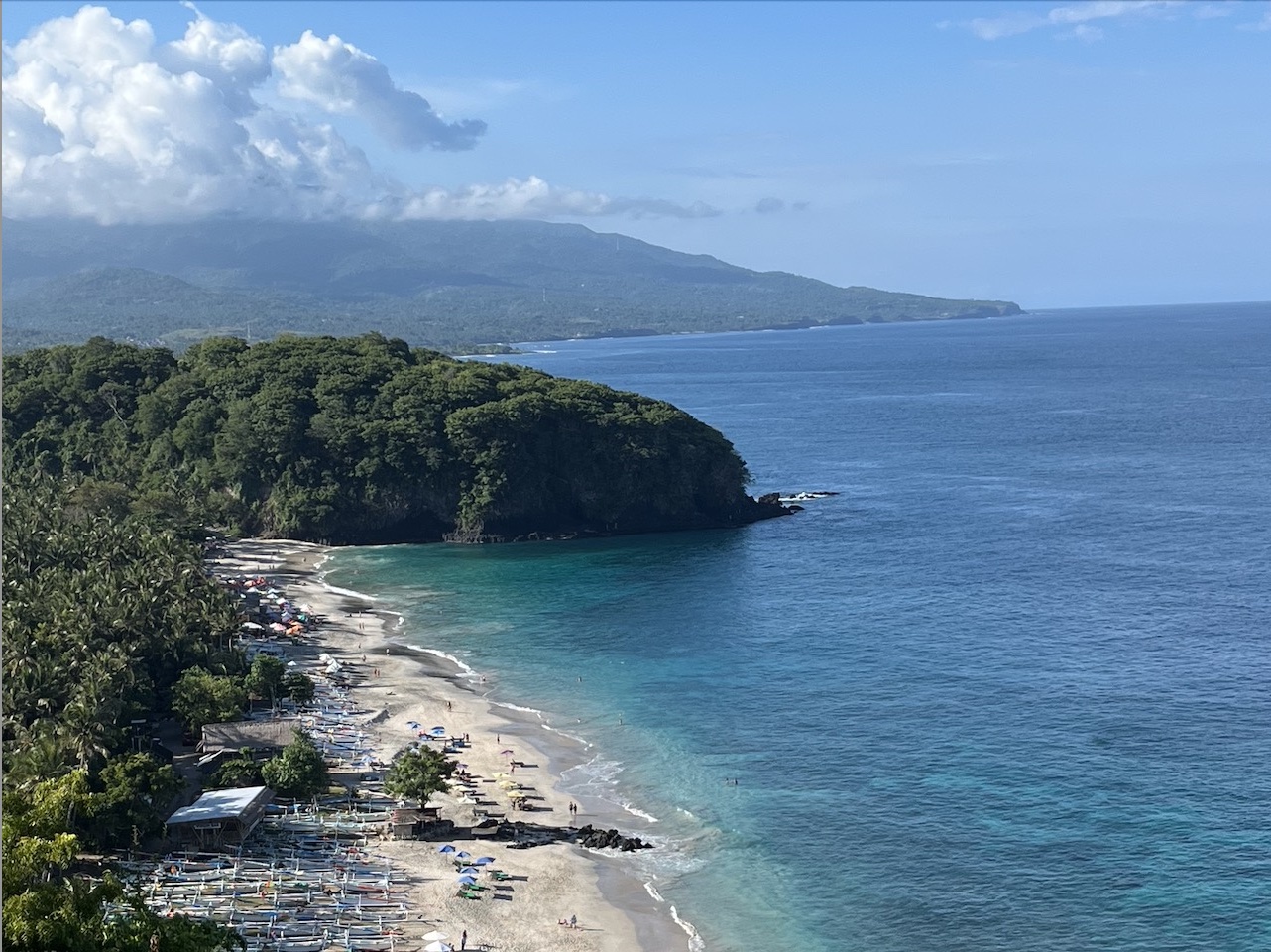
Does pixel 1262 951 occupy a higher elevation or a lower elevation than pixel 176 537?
lower

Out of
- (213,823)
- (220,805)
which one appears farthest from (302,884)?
(220,805)

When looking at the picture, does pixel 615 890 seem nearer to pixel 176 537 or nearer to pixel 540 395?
pixel 176 537

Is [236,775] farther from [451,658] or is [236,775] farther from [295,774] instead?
[451,658]

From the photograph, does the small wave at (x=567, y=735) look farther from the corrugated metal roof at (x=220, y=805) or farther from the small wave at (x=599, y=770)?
the corrugated metal roof at (x=220, y=805)

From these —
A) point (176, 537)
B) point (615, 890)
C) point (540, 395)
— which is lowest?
point (615, 890)

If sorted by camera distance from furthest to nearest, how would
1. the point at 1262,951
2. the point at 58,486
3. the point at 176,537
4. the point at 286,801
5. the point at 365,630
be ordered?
the point at 58,486 → the point at 176,537 → the point at 365,630 → the point at 286,801 → the point at 1262,951

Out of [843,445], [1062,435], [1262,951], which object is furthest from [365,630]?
[1062,435]
